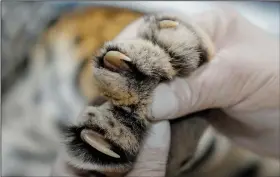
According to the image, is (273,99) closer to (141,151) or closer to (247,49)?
(247,49)

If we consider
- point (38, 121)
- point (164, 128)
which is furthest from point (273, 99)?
point (38, 121)

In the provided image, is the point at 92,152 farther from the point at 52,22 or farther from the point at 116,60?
the point at 52,22

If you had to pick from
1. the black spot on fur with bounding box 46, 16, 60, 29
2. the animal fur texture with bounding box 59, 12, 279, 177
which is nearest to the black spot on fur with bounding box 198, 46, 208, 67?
the animal fur texture with bounding box 59, 12, 279, 177

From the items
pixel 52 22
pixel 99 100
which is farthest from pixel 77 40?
pixel 99 100

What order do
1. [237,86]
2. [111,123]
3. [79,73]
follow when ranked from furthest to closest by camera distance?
[79,73] < [237,86] < [111,123]

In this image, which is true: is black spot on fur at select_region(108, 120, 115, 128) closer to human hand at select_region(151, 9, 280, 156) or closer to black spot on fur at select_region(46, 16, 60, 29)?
human hand at select_region(151, 9, 280, 156)

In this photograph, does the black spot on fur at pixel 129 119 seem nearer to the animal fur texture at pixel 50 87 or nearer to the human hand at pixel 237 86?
the human hand at pixel 237 86
